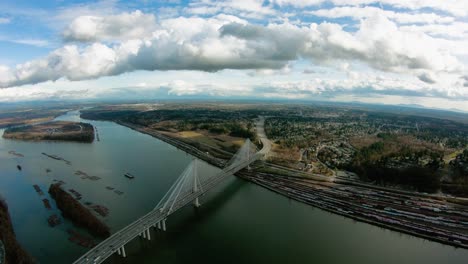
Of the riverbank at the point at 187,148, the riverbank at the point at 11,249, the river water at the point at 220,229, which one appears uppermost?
the riverbank at the point at 187,148

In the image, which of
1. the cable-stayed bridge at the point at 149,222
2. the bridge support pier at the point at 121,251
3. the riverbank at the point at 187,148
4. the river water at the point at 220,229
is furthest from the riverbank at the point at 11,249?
the riverbank at the point at 187,148

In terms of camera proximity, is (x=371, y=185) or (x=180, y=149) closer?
(x=371, y=185)

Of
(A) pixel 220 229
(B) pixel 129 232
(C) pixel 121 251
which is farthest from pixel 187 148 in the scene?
(C) pixel 121 251

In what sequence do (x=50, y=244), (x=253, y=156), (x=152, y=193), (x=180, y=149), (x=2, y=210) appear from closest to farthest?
1. (x=50, y=244)
2. (x=2, y=210)
3. (x=152, y=193)
4. (x=253, y=156)
5. (x=180, y=149)

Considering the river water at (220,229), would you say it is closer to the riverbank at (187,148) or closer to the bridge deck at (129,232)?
the bridge deck at (129,232)

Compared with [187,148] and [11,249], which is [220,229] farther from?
[187,148]

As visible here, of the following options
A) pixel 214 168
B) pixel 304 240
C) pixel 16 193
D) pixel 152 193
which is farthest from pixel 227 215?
pixel 16 193

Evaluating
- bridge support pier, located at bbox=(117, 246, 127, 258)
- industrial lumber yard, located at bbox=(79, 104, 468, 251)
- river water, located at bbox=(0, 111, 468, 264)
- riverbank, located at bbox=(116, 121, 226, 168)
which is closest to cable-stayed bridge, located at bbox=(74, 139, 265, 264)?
bridge support pier, located at bbox=(117, 246, 127, 258)

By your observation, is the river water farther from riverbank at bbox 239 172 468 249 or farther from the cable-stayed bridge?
the cable-stayed bridge

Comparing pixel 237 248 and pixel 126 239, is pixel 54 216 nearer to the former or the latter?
pixel 126 239
